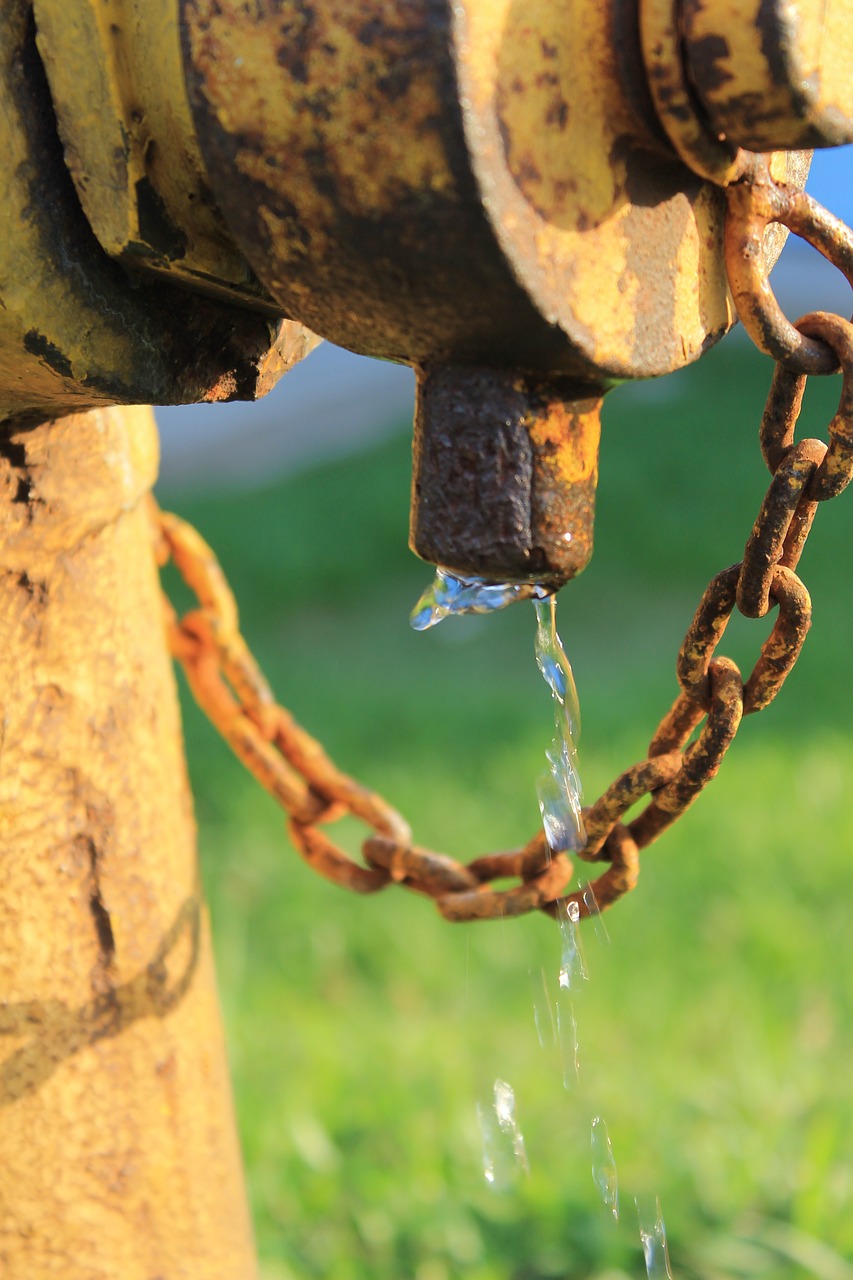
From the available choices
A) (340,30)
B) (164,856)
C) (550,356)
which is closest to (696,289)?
(550,356)

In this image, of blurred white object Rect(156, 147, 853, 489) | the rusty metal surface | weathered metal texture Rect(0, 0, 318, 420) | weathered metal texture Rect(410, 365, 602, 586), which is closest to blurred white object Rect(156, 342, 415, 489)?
blurred white object Rect(156, 147, 853, 489)

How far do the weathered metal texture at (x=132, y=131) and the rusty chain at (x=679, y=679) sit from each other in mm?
242

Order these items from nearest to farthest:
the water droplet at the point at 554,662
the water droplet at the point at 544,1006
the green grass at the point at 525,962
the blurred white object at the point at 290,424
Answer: the water droplet at the point at 554,662 → the green grass at the point at 525,962 → the water droplet at the point at 544,1006 → the blurred white object at the point at 290,424

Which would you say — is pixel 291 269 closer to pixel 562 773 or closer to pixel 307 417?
pixel 562 773

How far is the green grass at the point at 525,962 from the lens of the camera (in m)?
1.70

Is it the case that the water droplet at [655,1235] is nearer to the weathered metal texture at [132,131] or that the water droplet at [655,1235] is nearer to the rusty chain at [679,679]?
the rusty chain at [679,679]

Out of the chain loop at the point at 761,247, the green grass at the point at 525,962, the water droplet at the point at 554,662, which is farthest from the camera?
the green grass at the point at 525,962

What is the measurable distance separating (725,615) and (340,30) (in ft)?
1.16

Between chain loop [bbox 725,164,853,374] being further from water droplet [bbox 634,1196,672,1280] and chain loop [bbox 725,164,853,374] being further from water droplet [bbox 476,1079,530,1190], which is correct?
water droplet [bbox 634,1196,672,1280]

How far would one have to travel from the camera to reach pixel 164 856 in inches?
36.0

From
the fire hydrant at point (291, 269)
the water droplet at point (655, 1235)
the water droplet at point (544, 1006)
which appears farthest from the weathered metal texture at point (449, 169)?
the water droplet at point (544, 1006)

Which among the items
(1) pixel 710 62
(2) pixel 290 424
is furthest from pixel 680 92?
(2) pixel 290 424

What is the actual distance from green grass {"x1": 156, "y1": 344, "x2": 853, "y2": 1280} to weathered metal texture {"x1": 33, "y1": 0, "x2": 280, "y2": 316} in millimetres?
1307

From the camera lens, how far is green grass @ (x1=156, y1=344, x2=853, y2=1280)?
5.59 feet
